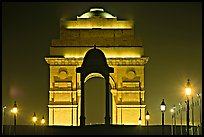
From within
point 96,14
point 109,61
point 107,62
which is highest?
point 96,14

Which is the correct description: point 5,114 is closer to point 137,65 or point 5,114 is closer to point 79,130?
point 137,65

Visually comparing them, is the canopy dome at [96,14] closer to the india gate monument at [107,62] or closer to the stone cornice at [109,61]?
the india gate monument at [107,62]

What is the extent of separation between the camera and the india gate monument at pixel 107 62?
70500 millimetres

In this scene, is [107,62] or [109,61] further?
[109,61]

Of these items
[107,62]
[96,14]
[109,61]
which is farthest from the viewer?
[96,14]

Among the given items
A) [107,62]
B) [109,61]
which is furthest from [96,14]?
[107,62]

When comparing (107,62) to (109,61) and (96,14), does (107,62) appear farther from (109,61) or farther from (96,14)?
(96,14)

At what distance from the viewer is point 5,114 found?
79750mm

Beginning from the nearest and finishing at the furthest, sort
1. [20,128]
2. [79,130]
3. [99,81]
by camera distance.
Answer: [79,130] → [20,128] → [99,81]

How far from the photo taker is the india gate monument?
70.5 metres

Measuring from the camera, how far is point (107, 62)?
230 ft

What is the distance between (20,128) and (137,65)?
15994 mm

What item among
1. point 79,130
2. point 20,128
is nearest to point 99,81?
point 20,128

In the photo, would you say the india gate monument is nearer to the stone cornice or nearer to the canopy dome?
the stone cornice
